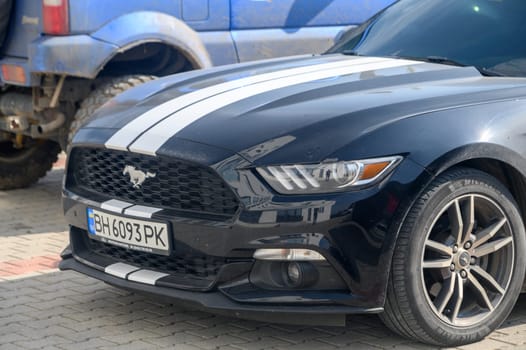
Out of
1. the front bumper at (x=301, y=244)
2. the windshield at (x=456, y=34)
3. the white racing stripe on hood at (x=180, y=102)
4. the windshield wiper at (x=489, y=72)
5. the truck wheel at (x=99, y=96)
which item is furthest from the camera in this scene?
the truck wheel at (x=99, y=96)

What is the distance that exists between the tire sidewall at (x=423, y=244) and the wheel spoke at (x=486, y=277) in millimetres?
59

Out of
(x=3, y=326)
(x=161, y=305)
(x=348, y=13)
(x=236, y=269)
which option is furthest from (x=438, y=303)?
(x=348, y=13)

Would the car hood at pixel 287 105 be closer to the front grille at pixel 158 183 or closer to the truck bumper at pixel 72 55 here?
the front grille at pixel 158 183

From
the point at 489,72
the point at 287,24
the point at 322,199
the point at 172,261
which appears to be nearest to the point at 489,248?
the point at 322,199

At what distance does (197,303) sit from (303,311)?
17.0 inches

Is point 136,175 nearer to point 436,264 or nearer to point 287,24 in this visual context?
point 436,264

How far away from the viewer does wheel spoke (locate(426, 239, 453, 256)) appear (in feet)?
13.4

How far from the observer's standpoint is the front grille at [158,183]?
4.09 metres

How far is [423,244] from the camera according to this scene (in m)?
4.05

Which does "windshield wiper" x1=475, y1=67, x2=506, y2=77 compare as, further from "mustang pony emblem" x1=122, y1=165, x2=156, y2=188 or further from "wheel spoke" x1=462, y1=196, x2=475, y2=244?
"mustang pony emblem" x1=122, y1=165, x2=156, y2=188

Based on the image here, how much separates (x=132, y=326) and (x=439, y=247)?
4.61 ft

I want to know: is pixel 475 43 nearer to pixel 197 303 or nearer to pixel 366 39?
pixel 366 39

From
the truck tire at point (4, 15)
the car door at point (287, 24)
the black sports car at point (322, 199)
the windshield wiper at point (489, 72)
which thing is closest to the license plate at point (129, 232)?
the black sports car at point (322, 199)

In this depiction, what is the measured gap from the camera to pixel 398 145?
402 centimetres
